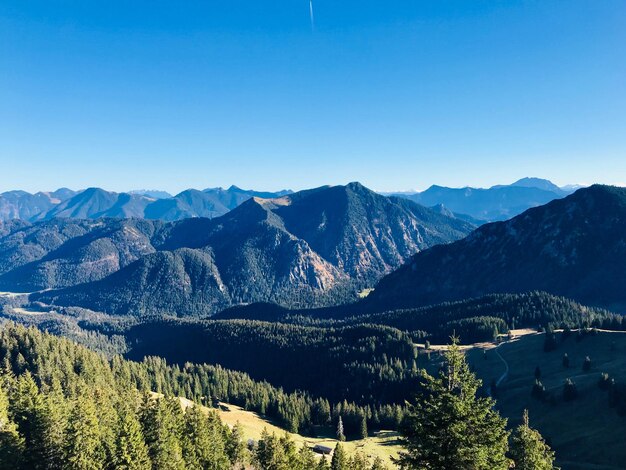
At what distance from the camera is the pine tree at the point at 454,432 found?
26.0 metres

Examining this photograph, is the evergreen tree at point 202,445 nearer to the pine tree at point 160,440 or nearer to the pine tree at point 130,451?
the pine tree at point 160,440

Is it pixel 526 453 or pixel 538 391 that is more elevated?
pixel 526 453

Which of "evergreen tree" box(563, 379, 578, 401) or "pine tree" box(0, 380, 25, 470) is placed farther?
"evergreen tree" box(563, 379, 578, 401)

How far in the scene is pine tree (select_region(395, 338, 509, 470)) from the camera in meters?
26.0

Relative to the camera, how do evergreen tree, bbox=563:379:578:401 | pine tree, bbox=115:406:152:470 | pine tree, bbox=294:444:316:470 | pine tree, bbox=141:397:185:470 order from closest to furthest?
pine tree, bbox=115:406:152:470, pine tree, bbox=141:397:185:470, pine tree, bbox=294:444:316:470, evergreen tree, bbox=563:379:578:401

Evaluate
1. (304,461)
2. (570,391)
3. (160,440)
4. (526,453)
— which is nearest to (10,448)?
(160,440)

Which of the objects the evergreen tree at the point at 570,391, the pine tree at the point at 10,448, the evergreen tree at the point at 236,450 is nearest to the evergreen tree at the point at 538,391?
the evergreen tree at the point at 570,391

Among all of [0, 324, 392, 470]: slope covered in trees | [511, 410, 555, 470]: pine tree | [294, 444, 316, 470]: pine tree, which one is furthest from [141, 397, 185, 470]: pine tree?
[511, 410, 555, 470]: pine tree

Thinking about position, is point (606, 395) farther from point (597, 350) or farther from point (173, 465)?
point (173, 465)

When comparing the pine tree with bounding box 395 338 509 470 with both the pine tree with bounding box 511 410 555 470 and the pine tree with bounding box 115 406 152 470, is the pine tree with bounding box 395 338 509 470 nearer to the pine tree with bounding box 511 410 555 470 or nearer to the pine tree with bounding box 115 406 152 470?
the pine tree with bounding box 511 410 555 470

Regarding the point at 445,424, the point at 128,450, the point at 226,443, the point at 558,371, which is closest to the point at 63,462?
the point at 128,450

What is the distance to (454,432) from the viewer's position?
25.8 meters

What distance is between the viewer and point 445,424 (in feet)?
87.0

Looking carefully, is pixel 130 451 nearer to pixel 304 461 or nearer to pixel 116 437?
pixel 116 437
